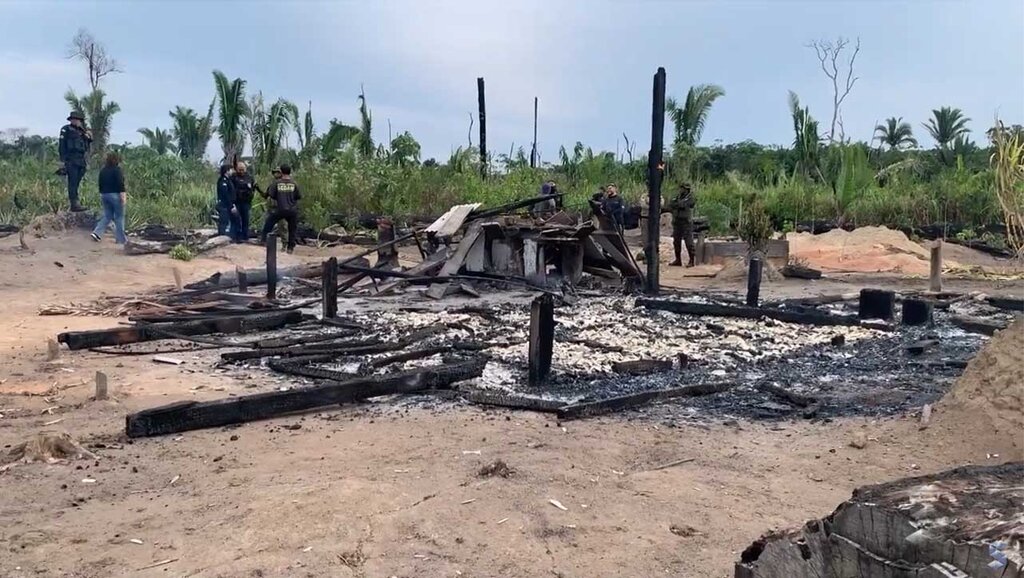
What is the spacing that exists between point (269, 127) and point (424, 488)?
25.0 meters

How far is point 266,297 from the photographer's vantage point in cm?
1201

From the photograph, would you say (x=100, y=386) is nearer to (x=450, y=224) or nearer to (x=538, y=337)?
(x=538, y=337)

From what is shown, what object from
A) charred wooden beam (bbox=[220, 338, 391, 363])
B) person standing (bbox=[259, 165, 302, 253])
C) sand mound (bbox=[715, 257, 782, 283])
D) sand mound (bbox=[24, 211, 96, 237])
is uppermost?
person standing (bbox=[259, 165, 302, 253])

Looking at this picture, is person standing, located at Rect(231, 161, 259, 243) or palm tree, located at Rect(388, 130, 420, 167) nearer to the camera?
person standing, located at Rect(231, 161, 259, 243)

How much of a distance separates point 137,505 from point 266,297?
7788mm

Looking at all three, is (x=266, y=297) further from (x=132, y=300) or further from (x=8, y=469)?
(x=8, y=469)

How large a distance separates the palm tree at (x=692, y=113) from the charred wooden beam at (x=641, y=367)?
24.4m

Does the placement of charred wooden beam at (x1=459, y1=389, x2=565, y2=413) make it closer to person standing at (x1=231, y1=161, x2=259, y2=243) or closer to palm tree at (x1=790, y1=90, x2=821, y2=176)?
person standing at (x1=231, y1=161, x2=259, y2=243)

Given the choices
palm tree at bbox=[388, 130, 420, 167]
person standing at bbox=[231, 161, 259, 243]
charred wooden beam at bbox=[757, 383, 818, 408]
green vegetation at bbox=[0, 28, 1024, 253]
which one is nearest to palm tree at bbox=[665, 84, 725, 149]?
green vegetation at bbox=[0, 28, 1024, 253]

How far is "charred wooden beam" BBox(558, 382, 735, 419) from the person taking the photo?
607cm

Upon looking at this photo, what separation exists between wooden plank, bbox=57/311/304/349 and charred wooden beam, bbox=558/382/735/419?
492cm

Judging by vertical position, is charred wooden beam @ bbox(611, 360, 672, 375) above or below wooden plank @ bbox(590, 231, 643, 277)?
below

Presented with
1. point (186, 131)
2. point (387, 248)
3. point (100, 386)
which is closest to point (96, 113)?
point (186, 131)

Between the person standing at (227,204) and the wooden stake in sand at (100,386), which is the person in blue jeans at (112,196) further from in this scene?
the wooden stake in sand at (100,386)
